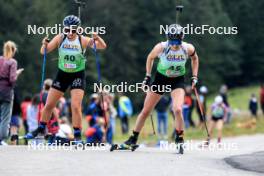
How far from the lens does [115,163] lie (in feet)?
42.3

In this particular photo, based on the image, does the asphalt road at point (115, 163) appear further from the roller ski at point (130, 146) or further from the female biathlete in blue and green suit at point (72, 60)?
the female biathlete in blue and green suit at point (72, 60)

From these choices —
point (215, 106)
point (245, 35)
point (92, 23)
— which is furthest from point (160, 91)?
point (245, 35)

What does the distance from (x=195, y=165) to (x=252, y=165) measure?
0.96m

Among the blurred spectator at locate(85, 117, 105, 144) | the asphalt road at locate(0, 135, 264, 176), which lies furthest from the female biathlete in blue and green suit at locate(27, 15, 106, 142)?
the blurred spectator at locate(85, 117, 105, 144)

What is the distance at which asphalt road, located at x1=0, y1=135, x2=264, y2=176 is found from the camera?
38.9 feet

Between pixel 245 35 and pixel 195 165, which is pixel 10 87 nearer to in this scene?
pixel 195 165

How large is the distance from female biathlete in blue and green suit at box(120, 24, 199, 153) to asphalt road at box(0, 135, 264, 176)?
0.91m

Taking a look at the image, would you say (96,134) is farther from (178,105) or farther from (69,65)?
(178,105)

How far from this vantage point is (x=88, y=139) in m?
20.5

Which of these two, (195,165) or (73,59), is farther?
(73,59)

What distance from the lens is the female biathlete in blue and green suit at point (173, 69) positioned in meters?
14.8

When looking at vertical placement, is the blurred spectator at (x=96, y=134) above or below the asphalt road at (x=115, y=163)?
above

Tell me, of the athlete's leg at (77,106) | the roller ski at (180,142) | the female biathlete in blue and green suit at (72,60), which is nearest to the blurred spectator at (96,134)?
the athlete's leg at (77,106)

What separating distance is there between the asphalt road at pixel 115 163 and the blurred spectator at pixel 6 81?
6.76 ft
